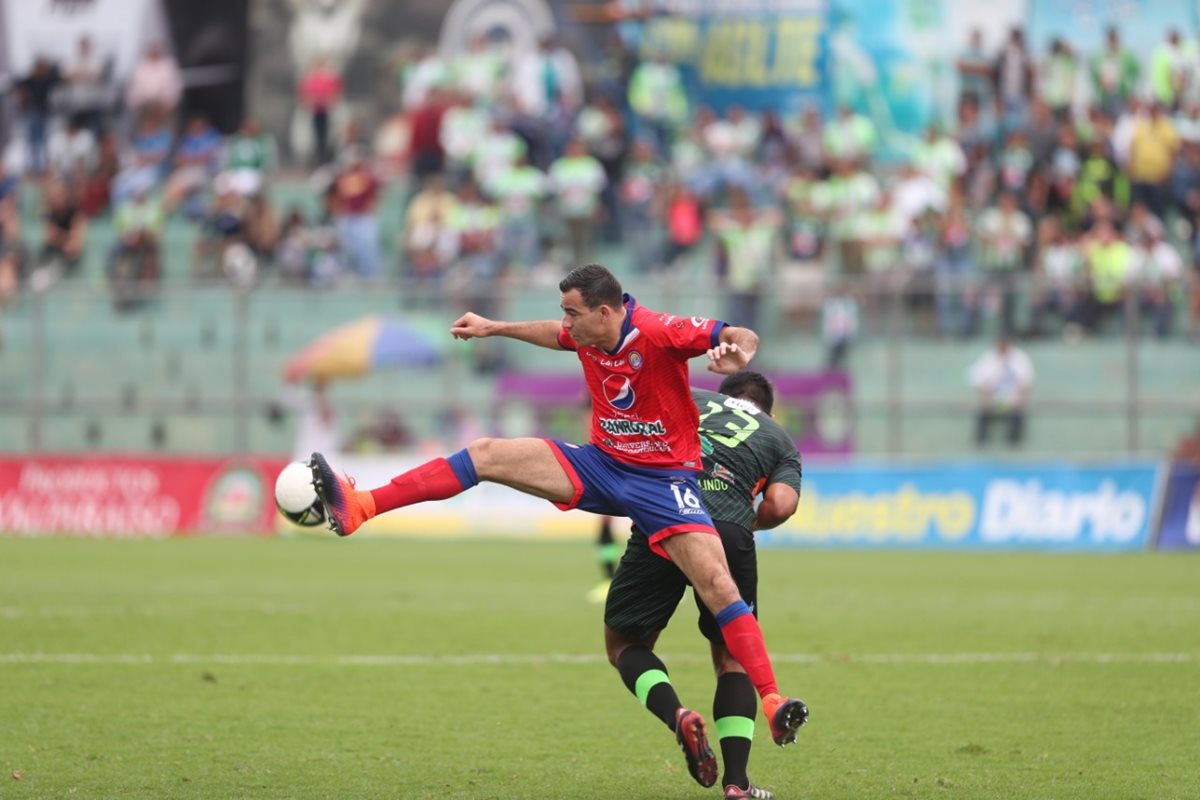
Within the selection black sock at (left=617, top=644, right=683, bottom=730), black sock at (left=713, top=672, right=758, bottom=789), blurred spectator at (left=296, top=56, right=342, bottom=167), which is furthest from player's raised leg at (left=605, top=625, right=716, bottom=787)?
blurred spectator at (left=296, top=56, right=342, bottom=167)

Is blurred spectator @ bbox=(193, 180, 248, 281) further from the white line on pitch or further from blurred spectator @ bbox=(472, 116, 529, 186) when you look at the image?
the white line on pitch

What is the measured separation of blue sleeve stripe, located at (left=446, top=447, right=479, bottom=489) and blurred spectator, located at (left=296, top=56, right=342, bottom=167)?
2513 centimetres

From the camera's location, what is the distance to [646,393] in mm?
7688

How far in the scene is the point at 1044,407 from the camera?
23.8m

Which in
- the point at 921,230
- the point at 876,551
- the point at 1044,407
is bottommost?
the point at 876,551

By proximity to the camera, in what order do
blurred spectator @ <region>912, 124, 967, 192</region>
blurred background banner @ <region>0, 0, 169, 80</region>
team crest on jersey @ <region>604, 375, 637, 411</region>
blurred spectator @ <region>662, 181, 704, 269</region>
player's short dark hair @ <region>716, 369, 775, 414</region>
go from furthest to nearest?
blurred background banner @ <region>0, 0, 169, 80</region> < blurred spectator @ <region>912, 124, 967, 192</region> < blurred spectator @ <region>662, 181, 704, 269</region> < player's short dark hair @ <region>716, 369, 775, 414</region> < team crest on jersey @ <region>604, 375, 637, 411</region>

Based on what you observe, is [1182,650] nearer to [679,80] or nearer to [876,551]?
[876,551]

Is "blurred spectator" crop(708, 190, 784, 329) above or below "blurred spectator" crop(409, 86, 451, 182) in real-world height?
below

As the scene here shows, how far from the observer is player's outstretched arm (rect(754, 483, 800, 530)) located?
26.2 feet

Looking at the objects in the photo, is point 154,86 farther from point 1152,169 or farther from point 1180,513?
point 1180,513

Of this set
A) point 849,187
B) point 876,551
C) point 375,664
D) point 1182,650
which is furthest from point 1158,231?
point 375,664

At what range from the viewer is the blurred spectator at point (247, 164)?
29344 mm

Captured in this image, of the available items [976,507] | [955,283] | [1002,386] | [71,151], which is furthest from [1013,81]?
[71,151]

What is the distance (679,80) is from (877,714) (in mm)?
22367
